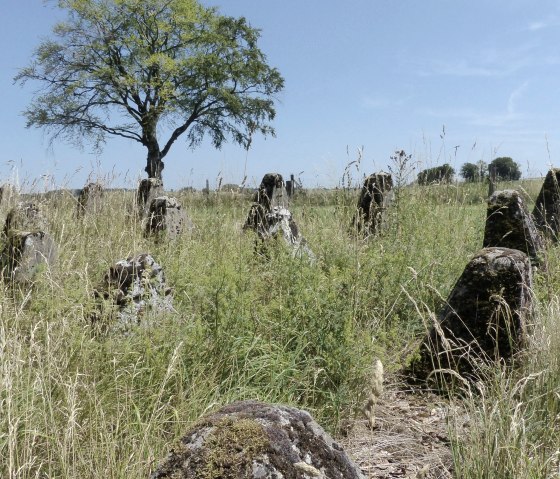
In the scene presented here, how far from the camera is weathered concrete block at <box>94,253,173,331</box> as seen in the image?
441 cm

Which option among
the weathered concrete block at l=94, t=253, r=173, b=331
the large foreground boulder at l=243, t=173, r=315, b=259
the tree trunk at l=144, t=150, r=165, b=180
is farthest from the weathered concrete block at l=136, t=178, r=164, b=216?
the tree trunk at l=144, t=150, r=165, b=180

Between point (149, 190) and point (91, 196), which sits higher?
point (149, 190)

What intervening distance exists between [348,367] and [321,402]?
273 mm

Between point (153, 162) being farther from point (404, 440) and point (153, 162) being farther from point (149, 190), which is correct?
point (404, 440)

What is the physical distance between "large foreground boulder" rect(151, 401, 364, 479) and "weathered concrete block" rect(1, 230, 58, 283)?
4.23 meters

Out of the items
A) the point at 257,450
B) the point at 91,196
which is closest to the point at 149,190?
the point at 91,196

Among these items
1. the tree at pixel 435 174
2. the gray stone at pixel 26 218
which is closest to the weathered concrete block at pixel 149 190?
the gray stone at pixel 26 218

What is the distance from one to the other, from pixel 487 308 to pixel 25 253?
4061mm

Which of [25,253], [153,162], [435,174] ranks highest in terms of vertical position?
[153,162]

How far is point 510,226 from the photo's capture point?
665cm

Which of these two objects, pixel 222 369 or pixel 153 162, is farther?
pixel 153 162

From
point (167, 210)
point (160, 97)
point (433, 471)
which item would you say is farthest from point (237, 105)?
point (433, 471)

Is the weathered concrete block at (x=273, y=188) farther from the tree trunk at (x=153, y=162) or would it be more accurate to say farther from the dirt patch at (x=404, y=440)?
the tree trunk at (x=153, y=162)

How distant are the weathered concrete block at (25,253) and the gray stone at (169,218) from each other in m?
2.74
